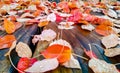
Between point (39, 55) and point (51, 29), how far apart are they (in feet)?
0.63

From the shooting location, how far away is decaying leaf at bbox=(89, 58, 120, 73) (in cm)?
55

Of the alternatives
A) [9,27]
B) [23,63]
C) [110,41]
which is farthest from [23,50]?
[110,41]

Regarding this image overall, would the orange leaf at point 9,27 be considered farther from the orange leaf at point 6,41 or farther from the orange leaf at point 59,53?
the orange leaf at point 59,53

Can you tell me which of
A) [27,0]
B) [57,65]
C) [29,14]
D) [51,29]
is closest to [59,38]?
[51,29]

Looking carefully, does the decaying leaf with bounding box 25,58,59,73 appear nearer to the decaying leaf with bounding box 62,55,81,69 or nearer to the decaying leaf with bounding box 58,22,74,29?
the decaying leaf with bounding box 62,55,81,69

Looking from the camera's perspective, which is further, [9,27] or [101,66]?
[9,27]

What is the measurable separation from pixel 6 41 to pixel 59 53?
0.23 meters

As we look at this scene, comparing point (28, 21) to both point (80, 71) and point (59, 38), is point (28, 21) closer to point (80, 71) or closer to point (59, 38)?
point (59, 38)

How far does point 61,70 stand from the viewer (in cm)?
54

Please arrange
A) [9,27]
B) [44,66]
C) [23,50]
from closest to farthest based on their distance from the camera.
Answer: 1. [44,66]
2. [23,50]
3. [9,27]

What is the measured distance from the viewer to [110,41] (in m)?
0.69

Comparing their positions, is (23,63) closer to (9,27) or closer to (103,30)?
(9,27)

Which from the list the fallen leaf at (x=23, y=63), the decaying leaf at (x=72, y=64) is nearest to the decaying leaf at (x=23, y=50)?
the fallen leaf at (x=23, y=63)

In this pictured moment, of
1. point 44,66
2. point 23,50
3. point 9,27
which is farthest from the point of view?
point 9,27
